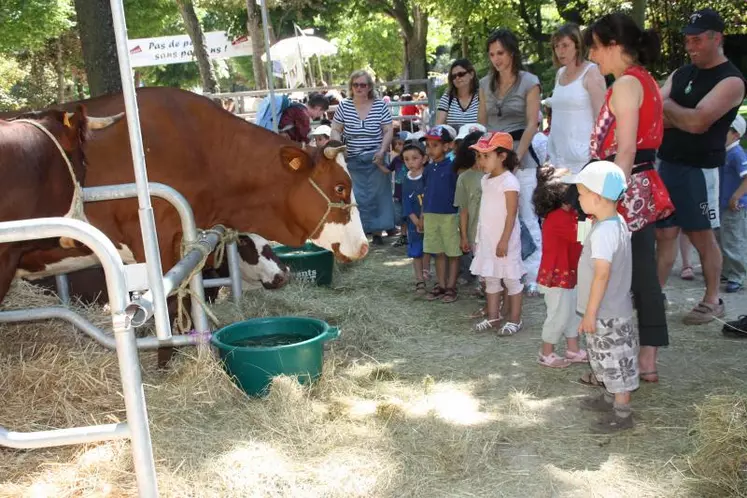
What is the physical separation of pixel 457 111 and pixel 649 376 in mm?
3412

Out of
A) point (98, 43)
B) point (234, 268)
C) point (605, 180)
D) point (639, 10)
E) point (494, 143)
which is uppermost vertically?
point (639, 10)

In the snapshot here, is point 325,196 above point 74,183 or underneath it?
underneath

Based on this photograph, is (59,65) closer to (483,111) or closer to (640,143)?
(483,111)

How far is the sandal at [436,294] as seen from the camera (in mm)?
5965

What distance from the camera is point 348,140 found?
7.45 meters

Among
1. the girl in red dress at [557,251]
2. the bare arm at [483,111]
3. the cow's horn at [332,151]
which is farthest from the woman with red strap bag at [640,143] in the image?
the bare arm at [483,111]

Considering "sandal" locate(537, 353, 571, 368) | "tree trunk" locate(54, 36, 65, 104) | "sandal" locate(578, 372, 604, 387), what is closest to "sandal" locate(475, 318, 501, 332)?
"sandal" locate(537, 353, 571, 368)

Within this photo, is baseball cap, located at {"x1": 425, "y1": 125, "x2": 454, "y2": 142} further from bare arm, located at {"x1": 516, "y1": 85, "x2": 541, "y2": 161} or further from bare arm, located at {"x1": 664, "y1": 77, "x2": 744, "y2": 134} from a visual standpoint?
bare arm, located at {"x1": 664, "y1": 77, "x2": 744, "y2": 134}

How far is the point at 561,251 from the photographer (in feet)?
13.7

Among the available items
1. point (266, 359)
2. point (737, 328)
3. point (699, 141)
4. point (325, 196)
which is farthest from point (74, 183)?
point (737, 328)

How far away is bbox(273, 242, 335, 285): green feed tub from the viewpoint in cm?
609

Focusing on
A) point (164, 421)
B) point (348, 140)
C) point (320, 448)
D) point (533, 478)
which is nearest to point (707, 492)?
point (533, 478)

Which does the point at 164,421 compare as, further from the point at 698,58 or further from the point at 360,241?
the point at 698,58

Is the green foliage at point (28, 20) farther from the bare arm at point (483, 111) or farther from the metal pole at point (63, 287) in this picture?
the bare arm at point (483, 111)
